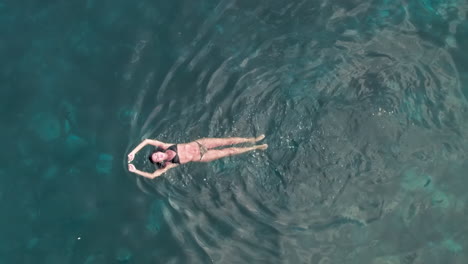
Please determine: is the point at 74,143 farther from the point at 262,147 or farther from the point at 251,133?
the point at 262,147

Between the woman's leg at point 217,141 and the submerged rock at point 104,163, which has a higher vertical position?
the submerged rock at point 104,163

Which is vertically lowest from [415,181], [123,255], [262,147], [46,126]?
[415,181]

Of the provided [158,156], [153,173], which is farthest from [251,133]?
[158,156]

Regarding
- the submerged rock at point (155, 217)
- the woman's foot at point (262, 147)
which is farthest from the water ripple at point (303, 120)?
the submerged rock at point (155, 217)

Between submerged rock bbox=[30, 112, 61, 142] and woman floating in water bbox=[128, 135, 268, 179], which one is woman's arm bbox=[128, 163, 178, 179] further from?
submerged rock bbox=[30, 112, 61, 142]

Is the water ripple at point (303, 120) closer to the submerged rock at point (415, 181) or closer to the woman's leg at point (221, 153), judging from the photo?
the submerged rock at point (415, 181)

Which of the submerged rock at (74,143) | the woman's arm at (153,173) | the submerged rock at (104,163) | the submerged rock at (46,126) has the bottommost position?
the submerged rock at (104,163)

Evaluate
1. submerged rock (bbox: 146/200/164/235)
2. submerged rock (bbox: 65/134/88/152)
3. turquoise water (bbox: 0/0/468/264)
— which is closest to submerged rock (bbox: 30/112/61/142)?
turquoise water (bbox: 0/0/468/264)
